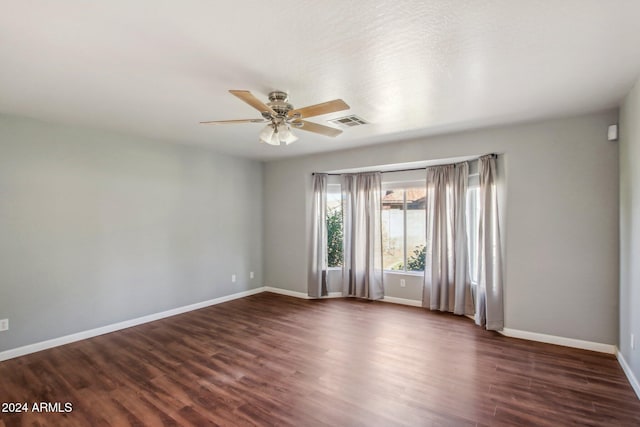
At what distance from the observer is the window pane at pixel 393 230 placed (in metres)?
5.38

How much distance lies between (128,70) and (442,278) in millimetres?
4540

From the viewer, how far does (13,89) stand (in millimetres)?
2611

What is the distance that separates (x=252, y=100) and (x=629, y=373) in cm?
394

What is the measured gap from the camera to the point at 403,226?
5.36m

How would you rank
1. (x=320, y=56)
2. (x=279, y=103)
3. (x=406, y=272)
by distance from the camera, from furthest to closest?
1. (x=406, y=272)
2. (x=279, y=103)
3. (x=320, y=56)

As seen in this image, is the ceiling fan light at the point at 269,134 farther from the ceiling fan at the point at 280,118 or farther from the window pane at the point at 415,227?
the window pane at the point at 415,227

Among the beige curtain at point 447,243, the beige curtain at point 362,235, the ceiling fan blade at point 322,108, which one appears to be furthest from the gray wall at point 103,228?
the beige curtain at point 447,243

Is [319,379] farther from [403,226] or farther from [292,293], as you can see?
[403,226]

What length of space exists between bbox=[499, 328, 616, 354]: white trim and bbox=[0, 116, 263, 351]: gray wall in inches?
170

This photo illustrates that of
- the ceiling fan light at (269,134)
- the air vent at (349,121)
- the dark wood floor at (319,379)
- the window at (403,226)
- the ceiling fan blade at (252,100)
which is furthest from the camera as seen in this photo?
the window at (403,226)

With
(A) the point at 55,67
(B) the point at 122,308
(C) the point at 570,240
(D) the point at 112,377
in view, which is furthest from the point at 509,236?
(B) the point at 122,308

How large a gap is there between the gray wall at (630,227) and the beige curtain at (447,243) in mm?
1661

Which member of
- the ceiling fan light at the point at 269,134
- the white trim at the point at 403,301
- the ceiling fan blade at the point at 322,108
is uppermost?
the ceiling fan blade at the point at 322,108

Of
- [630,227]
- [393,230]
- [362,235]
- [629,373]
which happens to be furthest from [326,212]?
[629,373]
